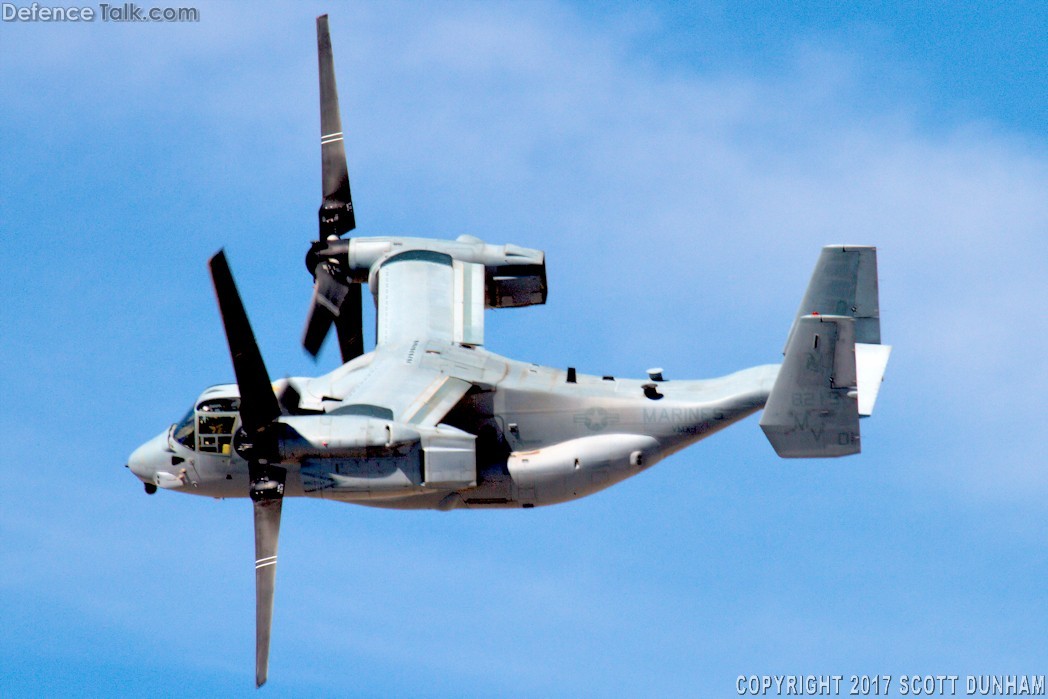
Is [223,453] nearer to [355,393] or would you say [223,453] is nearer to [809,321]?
[355,393]

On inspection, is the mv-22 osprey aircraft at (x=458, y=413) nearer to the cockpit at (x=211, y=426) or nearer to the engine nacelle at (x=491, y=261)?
the cockpit at (x=211, y=426)

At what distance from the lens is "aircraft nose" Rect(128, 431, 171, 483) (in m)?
51.4

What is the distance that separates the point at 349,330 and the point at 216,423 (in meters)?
7.85

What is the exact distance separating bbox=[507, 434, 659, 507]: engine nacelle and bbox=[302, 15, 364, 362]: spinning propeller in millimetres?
8186

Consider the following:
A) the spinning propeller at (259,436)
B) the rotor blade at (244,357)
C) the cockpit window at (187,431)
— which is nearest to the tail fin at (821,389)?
the spinning propeller at (259,436)

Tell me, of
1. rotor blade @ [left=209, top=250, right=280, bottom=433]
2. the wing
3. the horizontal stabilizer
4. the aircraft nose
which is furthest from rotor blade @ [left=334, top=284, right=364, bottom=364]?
the horizontal stabilizer

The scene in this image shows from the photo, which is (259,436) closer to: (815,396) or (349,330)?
(349,330)

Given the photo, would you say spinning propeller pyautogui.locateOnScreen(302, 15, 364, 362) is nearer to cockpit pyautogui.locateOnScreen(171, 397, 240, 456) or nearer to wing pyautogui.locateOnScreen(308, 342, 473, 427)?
wing pyautogui.locateOnScreen(308, 342, 473, 427)

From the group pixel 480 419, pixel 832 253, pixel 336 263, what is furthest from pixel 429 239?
pixel 832 253

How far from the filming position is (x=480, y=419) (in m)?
51.3

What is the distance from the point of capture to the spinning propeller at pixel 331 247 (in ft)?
188

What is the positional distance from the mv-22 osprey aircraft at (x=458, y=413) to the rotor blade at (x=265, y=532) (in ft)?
0.10

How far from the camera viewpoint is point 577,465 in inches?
2002

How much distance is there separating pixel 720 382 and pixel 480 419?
5.57 m
